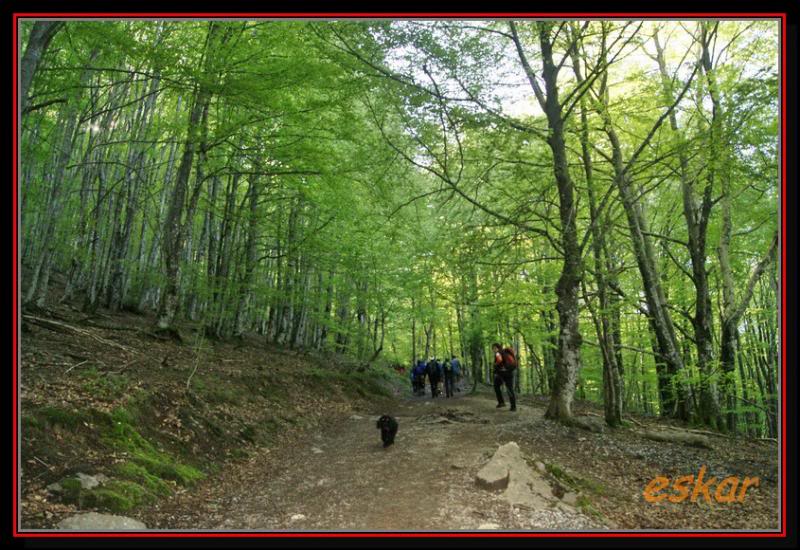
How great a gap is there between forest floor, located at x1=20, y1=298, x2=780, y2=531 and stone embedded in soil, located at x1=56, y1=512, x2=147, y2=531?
0.35 feet

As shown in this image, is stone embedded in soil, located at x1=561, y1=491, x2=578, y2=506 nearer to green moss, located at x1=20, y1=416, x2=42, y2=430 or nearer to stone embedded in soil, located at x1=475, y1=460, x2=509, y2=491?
stone embedded in soil, located at x1=475, y1=460, x2=509, y2=491

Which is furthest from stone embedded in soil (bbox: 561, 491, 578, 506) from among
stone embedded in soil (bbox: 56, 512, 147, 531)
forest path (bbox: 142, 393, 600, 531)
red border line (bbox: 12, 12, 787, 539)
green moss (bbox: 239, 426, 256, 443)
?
green moss (bbox: 239, 426, 256, 443)

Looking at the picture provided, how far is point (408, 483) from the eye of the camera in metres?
5.11

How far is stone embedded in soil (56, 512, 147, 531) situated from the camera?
3465 mm

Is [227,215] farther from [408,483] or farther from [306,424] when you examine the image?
[408,483]

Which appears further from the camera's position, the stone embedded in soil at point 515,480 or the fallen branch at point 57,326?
the fallen branch at point 57,326

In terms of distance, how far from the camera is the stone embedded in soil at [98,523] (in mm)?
3465

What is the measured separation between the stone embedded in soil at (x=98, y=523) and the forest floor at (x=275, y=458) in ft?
0.35

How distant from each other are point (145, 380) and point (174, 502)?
258 cm

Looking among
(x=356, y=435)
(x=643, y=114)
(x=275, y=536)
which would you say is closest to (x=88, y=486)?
(x=275, y=536)

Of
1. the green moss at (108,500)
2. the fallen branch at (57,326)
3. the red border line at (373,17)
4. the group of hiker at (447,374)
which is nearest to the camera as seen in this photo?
the red border line at (373,17)

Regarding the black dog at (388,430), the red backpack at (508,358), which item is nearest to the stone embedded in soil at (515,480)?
the black dog at (388,430)

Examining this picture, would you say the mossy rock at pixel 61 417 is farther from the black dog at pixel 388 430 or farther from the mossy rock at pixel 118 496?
the black dog at pixel 388 430

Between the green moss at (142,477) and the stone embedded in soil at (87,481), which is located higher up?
the stone embedded in soil at (87,481)
